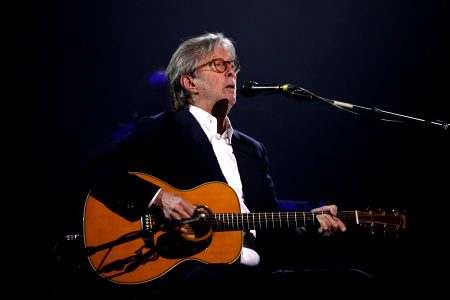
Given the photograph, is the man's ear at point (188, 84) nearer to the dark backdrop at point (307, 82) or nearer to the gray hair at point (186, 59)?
the gray hair at point (186, 59)

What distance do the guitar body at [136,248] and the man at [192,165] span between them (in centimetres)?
4

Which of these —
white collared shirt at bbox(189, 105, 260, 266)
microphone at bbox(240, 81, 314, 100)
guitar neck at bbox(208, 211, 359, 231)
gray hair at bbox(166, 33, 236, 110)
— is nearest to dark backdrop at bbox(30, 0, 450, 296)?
gray hair at bbox(166, 33, 236, 110)

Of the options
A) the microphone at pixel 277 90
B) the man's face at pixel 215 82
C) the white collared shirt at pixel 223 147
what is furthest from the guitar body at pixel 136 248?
the man's face at pixel 215 82

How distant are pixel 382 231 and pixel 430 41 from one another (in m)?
2.81

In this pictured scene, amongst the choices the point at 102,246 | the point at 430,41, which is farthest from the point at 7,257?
the point at 430,41

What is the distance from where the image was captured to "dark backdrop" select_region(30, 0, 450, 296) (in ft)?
Answer: 12.2

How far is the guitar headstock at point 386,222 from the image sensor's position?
2957mm

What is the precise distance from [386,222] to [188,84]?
1.85 metres

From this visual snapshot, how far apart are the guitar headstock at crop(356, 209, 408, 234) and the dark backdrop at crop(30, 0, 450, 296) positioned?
0.80 m

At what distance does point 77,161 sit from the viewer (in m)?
3.65

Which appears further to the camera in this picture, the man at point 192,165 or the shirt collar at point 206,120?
the shirt collar at point 206,120

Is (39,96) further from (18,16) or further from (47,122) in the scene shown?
(18,16)

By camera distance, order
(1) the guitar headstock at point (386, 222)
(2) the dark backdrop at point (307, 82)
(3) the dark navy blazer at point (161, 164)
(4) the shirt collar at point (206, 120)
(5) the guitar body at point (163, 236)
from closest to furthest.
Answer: (5) the guitar body at point (163, 236)
(3) the dark navy blazer at point (161, 164)
(1) the guitar headstock at point (386, 222)
(4) the shirt collar at point (206, 120)
(2) the dark backdrop at point (307, 82)

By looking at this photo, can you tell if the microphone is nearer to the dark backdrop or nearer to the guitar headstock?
the guitar headstock
